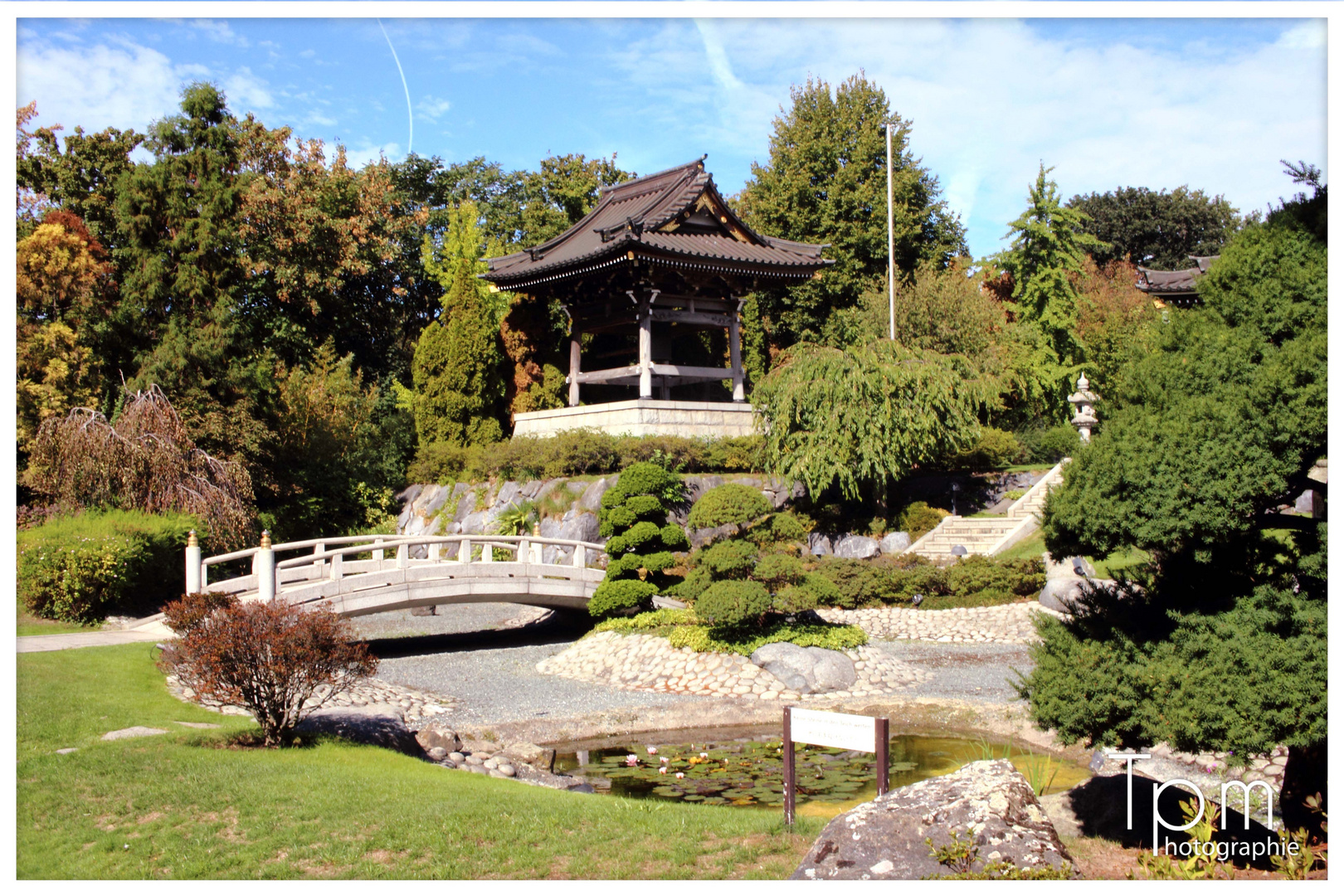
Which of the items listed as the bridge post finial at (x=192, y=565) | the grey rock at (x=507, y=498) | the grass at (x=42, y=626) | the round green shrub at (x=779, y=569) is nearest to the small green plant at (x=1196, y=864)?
the round green shrub at (x=779, y=569)

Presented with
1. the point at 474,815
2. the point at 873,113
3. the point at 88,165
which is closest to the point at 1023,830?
the point at 474,815

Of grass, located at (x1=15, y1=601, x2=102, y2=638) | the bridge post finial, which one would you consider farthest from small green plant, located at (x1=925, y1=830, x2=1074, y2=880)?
grass, located at (x1=15, y1=601, x2=102, y2=638)

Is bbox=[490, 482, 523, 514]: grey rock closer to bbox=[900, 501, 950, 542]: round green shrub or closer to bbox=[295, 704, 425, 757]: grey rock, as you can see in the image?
bbox=[900, 501, 950, 542]: round green shrub

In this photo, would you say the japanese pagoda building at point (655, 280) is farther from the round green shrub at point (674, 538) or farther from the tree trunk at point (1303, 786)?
the tree trunk at point (1303, 786)

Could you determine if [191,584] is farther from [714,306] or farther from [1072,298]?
Result: [1072,298]

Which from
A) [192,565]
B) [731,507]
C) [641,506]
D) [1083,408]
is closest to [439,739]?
[731,507]

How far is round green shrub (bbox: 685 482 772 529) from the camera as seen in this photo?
14164 millimetres

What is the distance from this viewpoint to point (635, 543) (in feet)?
52.7

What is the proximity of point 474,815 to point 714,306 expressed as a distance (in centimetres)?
1990

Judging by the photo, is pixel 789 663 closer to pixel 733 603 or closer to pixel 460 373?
pixel 733 603

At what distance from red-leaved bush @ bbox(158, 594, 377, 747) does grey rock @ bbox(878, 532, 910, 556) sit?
13.7 meters

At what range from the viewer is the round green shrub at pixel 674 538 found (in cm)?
1603

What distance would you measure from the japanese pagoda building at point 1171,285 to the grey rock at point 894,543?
1189 centimetres

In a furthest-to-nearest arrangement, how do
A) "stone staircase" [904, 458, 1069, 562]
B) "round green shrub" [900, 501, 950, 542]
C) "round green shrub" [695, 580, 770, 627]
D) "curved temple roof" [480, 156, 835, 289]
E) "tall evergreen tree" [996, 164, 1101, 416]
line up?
"tall evergreen tree" [996, 164, 1101, 416]
"curved temple roof" [480, 156, 835, 289]
"round green shrub" [900, 501, 950, 542]
"stone staircase" [904, 458, 1069, 562]
"round green shrub" [695, 580, 770, 627]
